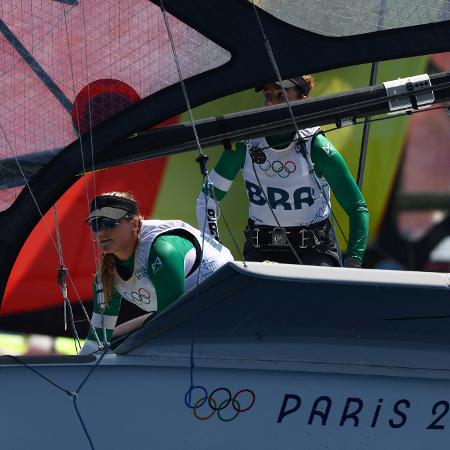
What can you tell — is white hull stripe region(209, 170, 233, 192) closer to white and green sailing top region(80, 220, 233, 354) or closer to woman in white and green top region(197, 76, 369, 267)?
woman in white and green top region(197, 76, 369, 267)

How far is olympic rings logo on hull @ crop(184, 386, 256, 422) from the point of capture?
8.04ft

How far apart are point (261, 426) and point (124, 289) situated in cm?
78

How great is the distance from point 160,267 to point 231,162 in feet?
2.49

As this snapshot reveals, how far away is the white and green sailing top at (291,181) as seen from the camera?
328 cm

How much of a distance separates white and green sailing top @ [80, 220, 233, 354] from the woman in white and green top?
13.6 inches

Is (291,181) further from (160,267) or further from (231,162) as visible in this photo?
(160,267)

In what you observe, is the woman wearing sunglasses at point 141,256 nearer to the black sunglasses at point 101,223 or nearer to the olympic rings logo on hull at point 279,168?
the black sunglasses at point 101,223

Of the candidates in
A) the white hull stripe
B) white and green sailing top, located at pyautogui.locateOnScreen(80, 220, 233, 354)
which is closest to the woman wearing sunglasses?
white and green sailing top, located at pyautogui.locateOnScreen(80, 220, 233, 354)

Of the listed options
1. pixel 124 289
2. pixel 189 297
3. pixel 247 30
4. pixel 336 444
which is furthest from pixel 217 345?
pixel 247 30

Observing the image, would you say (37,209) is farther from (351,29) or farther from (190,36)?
(351,29)

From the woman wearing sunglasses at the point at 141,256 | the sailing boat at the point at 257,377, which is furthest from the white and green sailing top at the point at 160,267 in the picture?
the sailing boat at the point at 257,377

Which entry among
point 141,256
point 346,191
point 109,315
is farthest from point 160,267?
point 346,191

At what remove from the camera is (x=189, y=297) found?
2396 millimetres

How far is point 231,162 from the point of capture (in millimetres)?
3482
